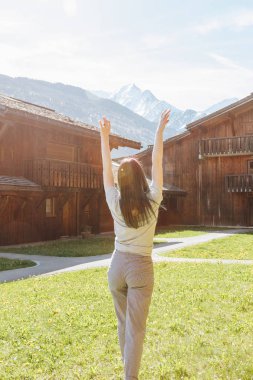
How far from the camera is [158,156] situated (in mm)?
4234

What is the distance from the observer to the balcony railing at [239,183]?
107ft

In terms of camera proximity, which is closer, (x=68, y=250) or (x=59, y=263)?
(x=59, y=263)

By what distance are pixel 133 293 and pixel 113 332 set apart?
107 inches

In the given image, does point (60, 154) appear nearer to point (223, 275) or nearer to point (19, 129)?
point (19, 129)

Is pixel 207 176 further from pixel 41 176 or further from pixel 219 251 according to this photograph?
pixel 219 251

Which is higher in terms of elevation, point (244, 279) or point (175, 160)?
point (175, 160)

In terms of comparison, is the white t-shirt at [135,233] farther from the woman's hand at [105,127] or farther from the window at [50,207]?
the window at [50,207]

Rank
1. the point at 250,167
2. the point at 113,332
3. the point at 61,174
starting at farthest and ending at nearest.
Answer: the point at 250,167
the point at 61,174
the point at 113,332

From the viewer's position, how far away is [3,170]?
67.3 ft

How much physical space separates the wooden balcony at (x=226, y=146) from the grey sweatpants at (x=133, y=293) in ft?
98.8

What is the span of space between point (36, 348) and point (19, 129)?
17.3 m

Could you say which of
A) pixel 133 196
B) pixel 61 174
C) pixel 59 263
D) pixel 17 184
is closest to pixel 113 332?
pixel 133 196

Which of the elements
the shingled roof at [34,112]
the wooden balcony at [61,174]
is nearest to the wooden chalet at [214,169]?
the shingled roof at [34,112]

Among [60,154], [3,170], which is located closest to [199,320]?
[3,170]
